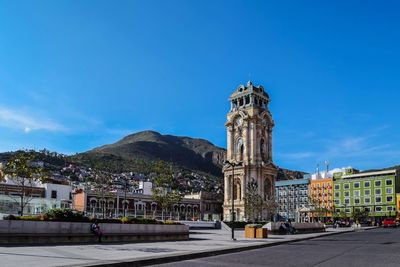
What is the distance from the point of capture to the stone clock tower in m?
90.5

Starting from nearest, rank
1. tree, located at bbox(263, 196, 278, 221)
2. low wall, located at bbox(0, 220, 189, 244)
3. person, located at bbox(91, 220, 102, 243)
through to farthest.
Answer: low wall, located at bbox(0, 220, 189, 244) → person, located at bbox(91, 220, 102, 243) → tree, located at bbox(263, 196, 278, 221)

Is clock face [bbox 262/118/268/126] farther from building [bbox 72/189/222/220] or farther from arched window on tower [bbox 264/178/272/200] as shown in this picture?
building [bbox 72/189/222/220]

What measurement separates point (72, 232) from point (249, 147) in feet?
234

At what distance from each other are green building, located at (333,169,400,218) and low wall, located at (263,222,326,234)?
213 ft

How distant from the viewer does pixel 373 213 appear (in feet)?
392

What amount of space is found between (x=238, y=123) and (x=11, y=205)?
65871 millimetres

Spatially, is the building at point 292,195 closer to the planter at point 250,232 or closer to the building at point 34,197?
the building at point 34,197

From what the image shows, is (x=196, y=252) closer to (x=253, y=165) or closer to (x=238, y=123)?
(x=253, y=165)

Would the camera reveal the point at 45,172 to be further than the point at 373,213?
No

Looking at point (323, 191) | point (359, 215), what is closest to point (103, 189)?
point (359, 215)

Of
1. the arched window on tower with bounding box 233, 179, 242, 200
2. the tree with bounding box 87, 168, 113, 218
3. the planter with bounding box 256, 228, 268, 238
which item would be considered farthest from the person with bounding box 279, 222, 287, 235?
the arched window on tower with bounding box 233, 179, 242, 200

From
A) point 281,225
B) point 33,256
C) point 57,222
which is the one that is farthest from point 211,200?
point 33,256

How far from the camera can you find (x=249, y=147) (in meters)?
92.5

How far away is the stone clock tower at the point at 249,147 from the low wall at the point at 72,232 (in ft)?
196
